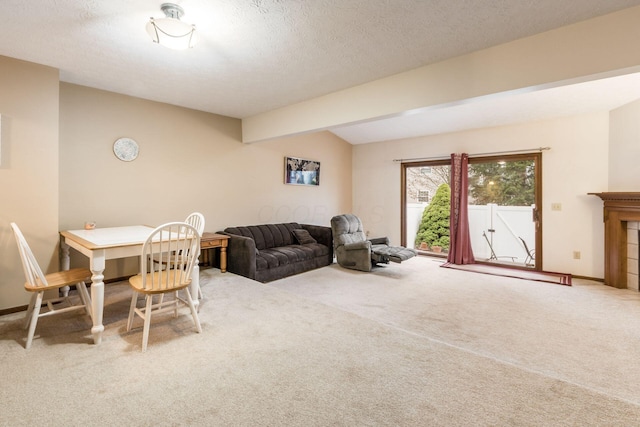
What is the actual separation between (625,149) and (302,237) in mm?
4660

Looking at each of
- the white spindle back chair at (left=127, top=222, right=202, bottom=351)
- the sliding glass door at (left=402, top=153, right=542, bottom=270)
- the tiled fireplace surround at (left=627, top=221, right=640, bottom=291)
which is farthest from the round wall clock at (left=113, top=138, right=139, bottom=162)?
the tiled fireplace surround at (left=627, top=221, right=640, bottom=291)

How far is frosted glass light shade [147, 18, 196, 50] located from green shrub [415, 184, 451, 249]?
521cm

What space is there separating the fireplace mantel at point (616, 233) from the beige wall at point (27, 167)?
259 inches

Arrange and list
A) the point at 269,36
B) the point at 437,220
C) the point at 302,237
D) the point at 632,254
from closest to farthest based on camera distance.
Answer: the point at 269,36
the point at 632,254
the point at 302,237
the point at 437,220

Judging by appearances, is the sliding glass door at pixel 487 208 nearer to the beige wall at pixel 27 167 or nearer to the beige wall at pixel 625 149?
the beige wall at pixel 625 149

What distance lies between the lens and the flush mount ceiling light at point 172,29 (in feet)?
6.72

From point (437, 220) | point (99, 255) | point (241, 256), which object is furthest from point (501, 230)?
point (99, 255)

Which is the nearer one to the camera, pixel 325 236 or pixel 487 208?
pixel 325 236

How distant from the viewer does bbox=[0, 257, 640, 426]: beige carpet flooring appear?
1544 mm

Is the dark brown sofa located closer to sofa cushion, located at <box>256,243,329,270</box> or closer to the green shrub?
sofa cushion, located at <box>256,243,329,270</box>

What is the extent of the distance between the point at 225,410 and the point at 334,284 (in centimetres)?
261

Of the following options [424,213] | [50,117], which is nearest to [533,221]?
[424,213]

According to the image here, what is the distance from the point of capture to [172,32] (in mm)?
2119

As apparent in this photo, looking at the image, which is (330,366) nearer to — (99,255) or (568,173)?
(99,255)
